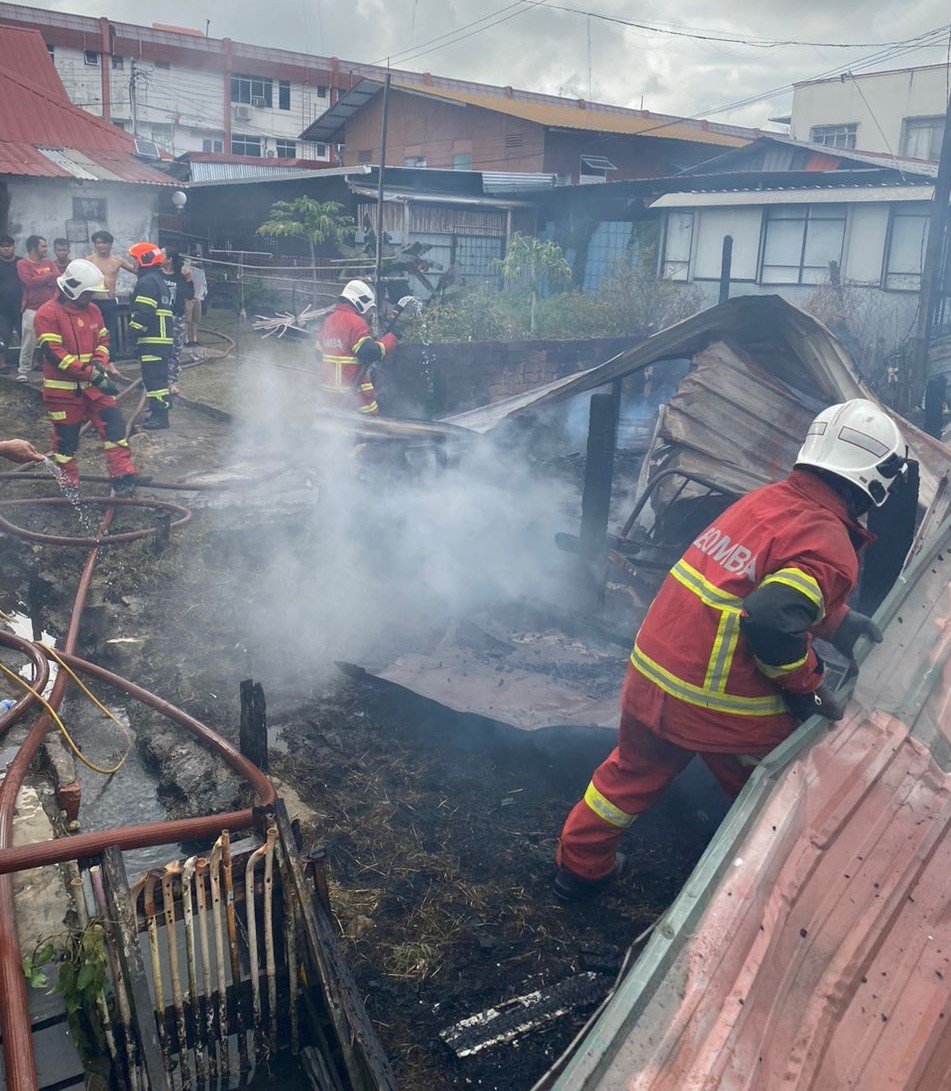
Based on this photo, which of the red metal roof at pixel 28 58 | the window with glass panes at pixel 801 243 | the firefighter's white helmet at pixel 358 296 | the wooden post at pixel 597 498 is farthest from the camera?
the red metal roof at pixel 28 58

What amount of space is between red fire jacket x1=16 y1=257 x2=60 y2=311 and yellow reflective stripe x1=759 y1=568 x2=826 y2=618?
37.5 feet

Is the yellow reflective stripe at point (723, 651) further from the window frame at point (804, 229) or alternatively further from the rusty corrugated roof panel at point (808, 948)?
the window frame at point (804, 229)

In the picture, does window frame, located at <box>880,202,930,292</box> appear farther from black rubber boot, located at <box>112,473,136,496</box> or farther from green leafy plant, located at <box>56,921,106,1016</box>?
green leafy plant, located at <box>56,921,106,1016</box>

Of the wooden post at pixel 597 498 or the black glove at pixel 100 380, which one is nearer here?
the wooden post at pixel 597 498

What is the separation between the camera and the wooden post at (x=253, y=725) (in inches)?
150

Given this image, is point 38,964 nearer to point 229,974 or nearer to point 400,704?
point 229,974

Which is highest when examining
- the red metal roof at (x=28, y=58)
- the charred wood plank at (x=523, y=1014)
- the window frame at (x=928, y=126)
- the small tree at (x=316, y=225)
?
the window frame at (x=928, y=126)

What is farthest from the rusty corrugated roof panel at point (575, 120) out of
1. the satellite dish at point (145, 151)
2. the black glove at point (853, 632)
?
the black glove at point (853, 632)

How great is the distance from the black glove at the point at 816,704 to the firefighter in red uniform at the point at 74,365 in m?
6.51

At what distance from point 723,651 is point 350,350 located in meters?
6.12

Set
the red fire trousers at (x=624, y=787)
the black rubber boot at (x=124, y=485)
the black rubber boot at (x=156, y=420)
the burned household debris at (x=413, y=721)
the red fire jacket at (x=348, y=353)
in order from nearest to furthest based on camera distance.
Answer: the burned household debris at (x=413, y=721), the red fire trousers at (x=624, y=787), the black rubber boot at (x=124, y=485), the red fire jacket at (x=348, y=353), the black rubber boot at (x=156, y=420)

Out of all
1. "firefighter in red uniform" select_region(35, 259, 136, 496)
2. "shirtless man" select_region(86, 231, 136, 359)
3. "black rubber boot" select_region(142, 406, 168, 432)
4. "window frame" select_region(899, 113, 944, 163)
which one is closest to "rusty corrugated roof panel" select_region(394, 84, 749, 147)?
"window frame" select_region(899, 113, 944, 163)

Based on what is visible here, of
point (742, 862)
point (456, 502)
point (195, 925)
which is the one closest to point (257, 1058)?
point (195, 925)

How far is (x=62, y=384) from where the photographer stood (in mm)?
7582
